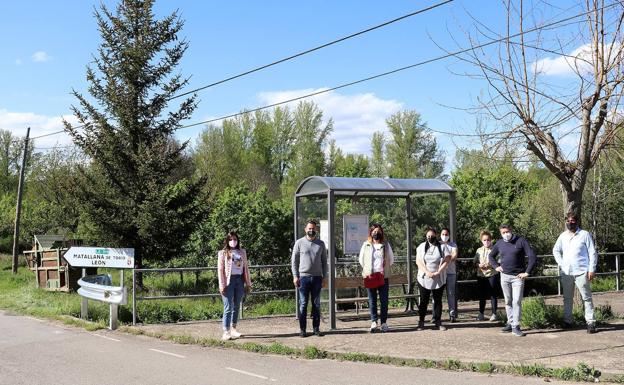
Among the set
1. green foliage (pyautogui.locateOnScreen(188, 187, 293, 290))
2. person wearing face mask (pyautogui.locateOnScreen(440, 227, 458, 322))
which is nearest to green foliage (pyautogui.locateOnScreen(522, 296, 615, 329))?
person wearing face mask (pyautogui.locateOnScreen(440, 227, 458, 322))

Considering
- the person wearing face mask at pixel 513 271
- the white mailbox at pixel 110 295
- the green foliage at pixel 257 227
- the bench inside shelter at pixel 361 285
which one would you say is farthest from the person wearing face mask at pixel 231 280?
the green foliage at pixel 257 227

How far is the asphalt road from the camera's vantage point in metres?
7.58

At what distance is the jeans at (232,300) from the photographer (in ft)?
34.7

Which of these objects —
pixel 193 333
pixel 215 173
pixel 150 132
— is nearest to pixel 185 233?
pixel 150 132

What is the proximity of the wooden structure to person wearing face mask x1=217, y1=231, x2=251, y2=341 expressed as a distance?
1228cm

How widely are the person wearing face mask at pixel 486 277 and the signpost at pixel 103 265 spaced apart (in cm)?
672

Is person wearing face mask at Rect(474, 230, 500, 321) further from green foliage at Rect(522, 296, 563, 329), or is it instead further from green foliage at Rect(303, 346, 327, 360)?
green foliage at Rect(303, 346, 327, 360)

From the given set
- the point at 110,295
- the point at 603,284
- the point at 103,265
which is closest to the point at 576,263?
the point at 110,295

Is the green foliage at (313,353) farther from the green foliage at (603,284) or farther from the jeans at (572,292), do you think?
the green foliage at (603,284)

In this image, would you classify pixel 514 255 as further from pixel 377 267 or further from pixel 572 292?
pixel 377 267

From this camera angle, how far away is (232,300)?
1066 cm

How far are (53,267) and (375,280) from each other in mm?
14671

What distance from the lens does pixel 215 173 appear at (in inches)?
1986

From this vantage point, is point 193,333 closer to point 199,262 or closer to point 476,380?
point 476,380
